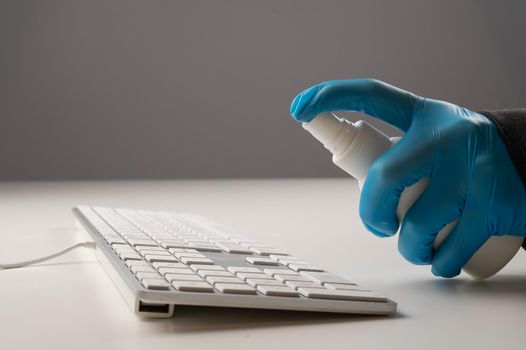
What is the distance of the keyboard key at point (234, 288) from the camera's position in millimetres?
622

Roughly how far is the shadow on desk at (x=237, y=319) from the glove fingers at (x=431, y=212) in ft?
0.53

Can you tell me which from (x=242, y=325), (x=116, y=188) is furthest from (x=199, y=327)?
(x=116, y=188)

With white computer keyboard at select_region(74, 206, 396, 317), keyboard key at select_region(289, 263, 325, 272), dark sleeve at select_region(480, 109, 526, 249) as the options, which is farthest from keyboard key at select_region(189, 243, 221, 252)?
dark sleeve at select_region(480, 109, 526, 249)

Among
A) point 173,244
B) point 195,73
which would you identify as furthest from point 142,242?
point 195,73

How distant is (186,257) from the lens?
742 mm

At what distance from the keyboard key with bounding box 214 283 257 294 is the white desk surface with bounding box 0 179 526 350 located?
3cm

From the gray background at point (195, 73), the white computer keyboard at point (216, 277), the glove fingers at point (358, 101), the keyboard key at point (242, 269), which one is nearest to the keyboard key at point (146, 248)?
the white computer keyboard at point (216, 277)

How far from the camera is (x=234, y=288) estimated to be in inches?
24.6

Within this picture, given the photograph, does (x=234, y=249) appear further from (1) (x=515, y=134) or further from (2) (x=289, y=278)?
(1) (x=515, y=134)

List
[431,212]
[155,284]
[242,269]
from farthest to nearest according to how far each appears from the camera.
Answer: [431,212]
[242,269]
[155,284]

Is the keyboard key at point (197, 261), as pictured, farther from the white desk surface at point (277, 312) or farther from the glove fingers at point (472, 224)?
the glove fingers at point (472, 224)

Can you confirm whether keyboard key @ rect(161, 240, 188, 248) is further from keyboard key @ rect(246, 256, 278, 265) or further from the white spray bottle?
the white spray bottle

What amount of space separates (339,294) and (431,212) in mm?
205

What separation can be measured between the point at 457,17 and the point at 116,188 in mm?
2047
